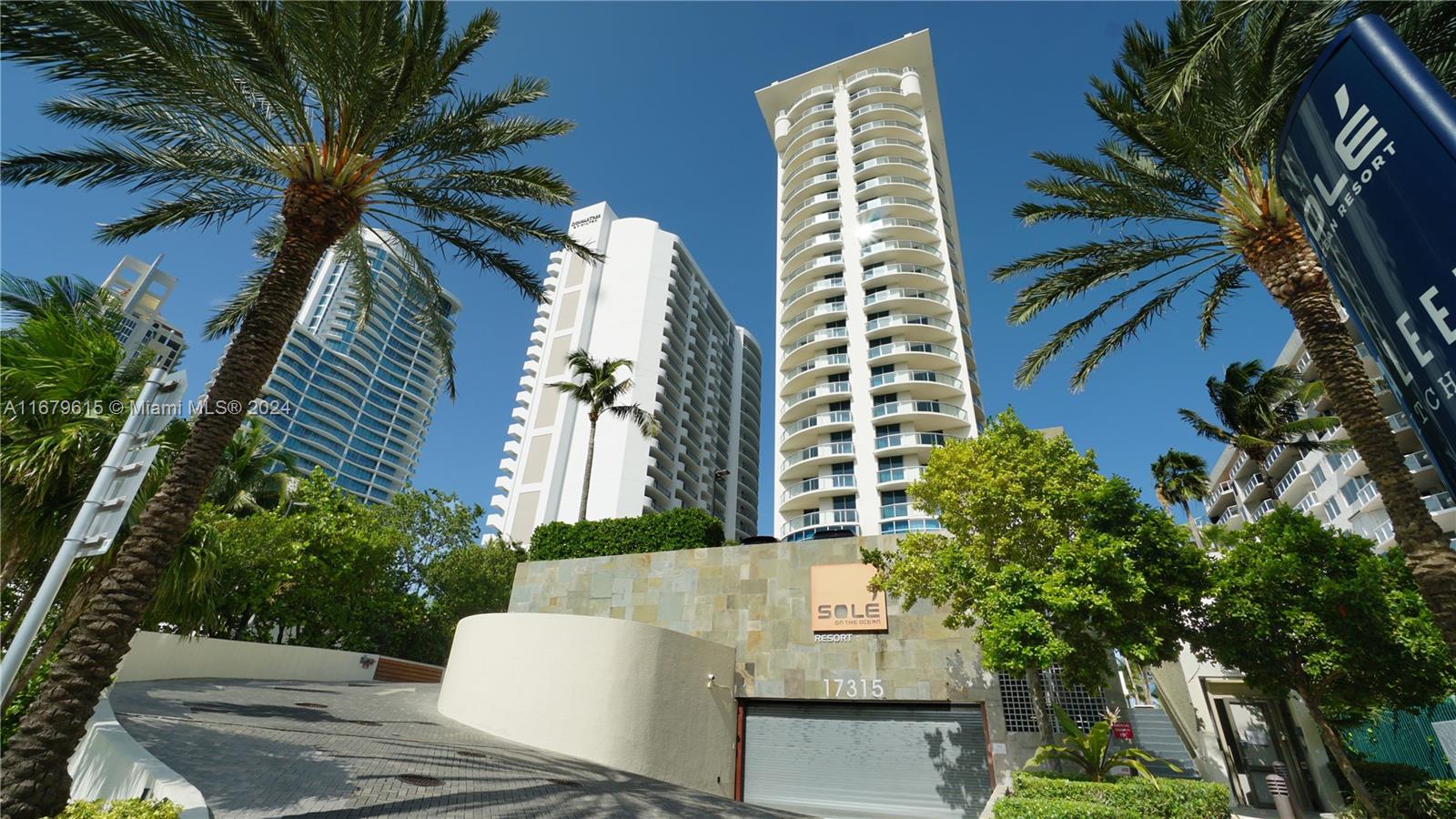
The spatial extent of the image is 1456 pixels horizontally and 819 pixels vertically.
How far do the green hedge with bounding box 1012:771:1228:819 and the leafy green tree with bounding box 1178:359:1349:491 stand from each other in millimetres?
16800

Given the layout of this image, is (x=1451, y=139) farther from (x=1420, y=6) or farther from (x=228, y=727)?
(x=228, y=727)

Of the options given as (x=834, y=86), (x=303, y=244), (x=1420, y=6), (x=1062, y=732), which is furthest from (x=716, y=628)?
(x=834, y=86)

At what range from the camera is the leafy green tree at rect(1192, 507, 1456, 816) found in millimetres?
11836

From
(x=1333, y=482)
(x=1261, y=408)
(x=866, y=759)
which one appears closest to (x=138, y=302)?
(x=866, y=759)

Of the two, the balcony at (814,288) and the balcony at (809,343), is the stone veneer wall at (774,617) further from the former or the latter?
the balcony at (814,288)

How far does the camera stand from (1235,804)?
16.7m

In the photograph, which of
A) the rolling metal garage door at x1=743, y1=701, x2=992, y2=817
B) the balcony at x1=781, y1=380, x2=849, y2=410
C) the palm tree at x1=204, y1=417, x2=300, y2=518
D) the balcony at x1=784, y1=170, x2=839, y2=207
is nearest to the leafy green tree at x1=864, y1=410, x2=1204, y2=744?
the rolling metal garage door at x1=743, y1=701, x2=992, y2=817

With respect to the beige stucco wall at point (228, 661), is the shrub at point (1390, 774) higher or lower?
lower

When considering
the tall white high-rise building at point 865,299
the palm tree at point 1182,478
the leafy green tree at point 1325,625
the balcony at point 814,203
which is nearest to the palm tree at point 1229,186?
the leafy green tree at point 1325,625

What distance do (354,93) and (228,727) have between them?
1127 centimetres

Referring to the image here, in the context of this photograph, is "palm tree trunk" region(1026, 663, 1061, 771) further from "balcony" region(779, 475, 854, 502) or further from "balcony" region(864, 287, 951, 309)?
"balcony" region(864, 287, 951, 309)

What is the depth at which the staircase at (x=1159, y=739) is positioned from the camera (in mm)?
15148

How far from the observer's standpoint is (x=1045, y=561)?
1505 cm

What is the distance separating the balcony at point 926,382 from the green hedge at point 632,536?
87.9ft
